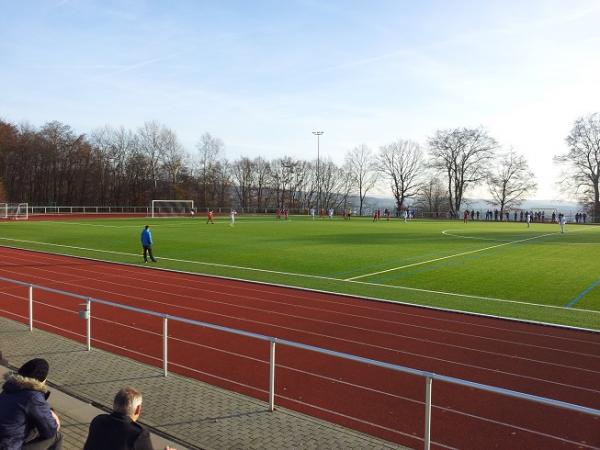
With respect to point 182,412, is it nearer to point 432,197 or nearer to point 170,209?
point 170,209

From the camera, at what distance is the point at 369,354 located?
9.30 metres

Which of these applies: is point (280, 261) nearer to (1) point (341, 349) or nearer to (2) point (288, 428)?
(1) point (341, 349)

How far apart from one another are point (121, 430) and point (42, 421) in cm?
110

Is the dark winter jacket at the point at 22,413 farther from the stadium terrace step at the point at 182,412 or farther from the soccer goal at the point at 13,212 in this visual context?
A: the soccer goal at the point at 13,212

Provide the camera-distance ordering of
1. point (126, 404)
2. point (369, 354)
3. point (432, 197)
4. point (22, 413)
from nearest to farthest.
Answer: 1. point (126, 404)
2. point (22, 413)
3. point (369, 354)
4. point (432, 197)

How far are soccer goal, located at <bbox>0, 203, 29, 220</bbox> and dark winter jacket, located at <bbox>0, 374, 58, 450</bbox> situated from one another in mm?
60181

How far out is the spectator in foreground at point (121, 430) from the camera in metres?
3.71

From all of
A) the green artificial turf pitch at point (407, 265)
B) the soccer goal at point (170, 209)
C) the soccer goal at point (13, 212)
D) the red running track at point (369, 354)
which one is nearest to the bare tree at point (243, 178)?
the soccer goal at point (170, 209)

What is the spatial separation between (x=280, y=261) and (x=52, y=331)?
1219 centimetres

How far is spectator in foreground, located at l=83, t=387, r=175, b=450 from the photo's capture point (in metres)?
3.71

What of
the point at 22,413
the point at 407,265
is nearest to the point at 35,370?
the point at 22,413

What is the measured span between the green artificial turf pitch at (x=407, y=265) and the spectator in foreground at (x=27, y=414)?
10718mm

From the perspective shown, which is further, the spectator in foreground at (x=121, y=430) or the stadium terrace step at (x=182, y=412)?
the stadium terrace step at (x=182, y=412)

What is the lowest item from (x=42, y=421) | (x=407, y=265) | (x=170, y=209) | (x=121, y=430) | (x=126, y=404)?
(x=407, y=265)
